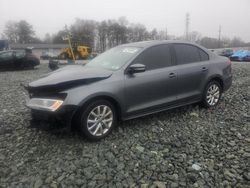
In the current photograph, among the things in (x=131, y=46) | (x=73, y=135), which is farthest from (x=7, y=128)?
(x=131, y=46)

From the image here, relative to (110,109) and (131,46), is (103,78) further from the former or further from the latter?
(131,46)

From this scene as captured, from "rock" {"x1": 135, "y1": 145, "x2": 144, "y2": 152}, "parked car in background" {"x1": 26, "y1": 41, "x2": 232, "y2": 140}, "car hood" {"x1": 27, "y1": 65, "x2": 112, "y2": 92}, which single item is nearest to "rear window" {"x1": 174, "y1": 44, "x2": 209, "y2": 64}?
"parked car in background" {"x1": 26, "y1": 41, "x2": 232, "y2": 140}

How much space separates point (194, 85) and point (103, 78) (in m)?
2.23

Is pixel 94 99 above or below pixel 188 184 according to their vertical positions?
above

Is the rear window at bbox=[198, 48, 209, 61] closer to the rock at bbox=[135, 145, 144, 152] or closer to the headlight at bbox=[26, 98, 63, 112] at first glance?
the rock at bbox=[135, 145, 144, 152]

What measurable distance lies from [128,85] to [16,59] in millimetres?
15016

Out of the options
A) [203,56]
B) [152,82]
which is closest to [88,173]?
[152,82]

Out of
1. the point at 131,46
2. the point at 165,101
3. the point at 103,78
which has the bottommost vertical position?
the point at 165,101

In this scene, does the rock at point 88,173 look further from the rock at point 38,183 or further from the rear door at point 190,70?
the rear door at point 190,70

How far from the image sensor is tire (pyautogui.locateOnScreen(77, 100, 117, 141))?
13.5 feet

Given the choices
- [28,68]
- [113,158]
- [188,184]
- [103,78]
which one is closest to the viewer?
[188,184]

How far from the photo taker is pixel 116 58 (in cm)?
514

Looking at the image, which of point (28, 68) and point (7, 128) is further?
point (28, 68)

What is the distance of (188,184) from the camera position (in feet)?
10.6
